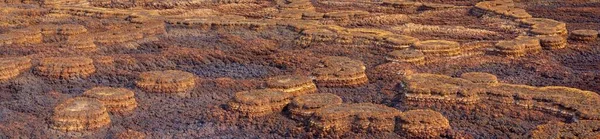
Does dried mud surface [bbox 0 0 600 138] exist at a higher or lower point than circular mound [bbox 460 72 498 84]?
lower

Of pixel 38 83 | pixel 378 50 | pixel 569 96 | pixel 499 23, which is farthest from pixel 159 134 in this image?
pixel 499 23

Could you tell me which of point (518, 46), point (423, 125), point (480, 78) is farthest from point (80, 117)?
point (518, 46)

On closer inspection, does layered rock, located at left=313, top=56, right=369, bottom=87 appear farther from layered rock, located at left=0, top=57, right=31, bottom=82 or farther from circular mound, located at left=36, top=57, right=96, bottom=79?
layered rock, located at left=0, top=57, right=31, bottom=82

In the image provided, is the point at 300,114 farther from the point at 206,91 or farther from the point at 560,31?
the point at 560,31

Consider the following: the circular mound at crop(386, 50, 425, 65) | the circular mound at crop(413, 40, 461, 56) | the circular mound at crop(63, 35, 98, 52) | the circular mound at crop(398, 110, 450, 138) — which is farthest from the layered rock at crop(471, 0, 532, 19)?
the circular mound at crop(398, 110, 450, 138)

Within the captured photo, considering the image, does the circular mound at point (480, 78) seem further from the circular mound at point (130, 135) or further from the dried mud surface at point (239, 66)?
the circular mound at point (130, 135)

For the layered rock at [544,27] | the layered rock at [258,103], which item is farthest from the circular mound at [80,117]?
the layered rock at [544,27]
